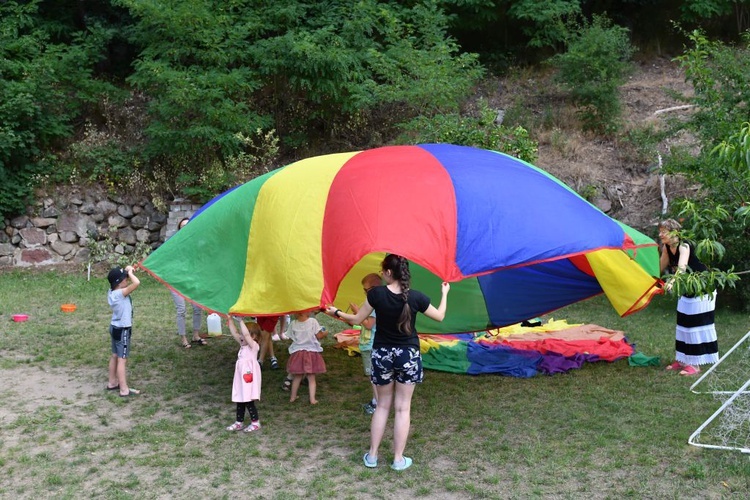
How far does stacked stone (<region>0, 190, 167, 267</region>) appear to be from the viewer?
15156 mm

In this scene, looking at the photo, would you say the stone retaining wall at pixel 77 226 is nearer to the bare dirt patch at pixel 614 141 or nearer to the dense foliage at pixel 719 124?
the bare dirt patch at pixel 614 141

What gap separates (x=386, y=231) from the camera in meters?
5.77

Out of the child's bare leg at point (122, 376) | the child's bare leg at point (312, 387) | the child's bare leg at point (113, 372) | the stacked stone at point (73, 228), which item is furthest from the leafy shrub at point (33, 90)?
the child's bare leg at point (312, 387)

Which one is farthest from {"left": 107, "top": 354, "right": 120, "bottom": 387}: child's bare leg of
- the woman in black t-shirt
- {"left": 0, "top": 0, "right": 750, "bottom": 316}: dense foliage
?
{"left": 0, "top": 0, "right": 750, "bottom": 316}: dense foliage

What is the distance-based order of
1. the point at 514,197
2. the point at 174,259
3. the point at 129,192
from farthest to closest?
the point at 129,192, the point at 174,259, the point at 514,197

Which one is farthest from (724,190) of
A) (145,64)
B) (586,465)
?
(145,64)

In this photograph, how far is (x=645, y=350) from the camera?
29.2ft

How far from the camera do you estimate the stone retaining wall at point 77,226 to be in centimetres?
1516

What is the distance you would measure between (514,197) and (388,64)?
350 inches

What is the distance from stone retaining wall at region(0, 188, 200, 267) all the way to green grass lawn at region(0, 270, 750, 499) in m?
6.20

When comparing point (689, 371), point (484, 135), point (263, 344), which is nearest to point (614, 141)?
point (484, 135)

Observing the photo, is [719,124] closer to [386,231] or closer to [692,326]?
[692,326]

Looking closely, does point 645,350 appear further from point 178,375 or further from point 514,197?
point 178,375

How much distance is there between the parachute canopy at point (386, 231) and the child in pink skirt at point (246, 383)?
1.15ft
